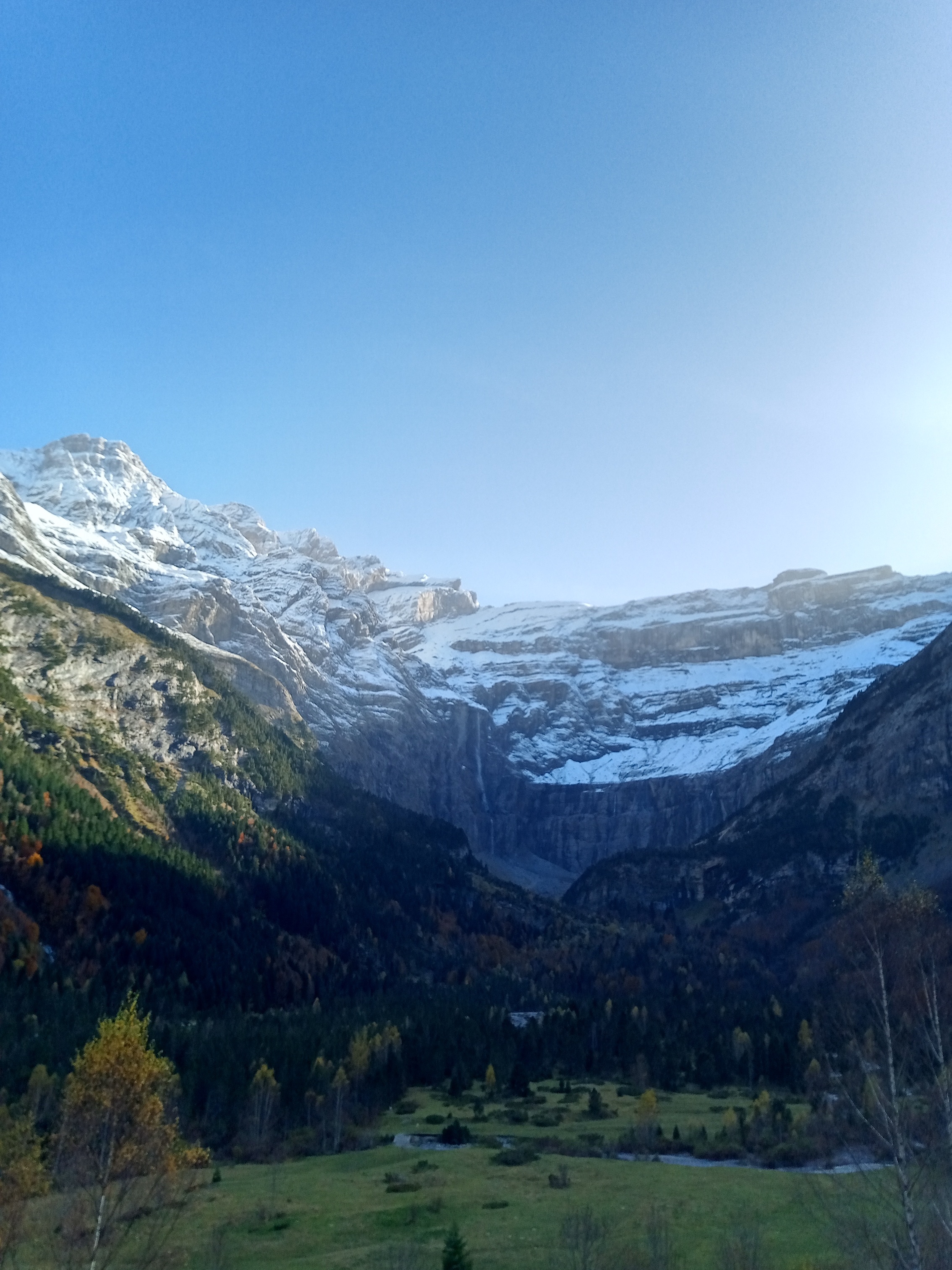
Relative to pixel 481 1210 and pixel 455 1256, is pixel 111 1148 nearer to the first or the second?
pixel 455 1256

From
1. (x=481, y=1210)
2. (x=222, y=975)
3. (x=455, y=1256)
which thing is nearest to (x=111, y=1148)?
(x=455, y=1256)

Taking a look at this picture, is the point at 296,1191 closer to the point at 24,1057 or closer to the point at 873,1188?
the point at 873,1188

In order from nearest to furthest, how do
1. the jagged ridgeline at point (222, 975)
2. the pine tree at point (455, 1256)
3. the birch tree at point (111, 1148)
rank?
the birch tree at point (111, 1148)
the pine tree at point (455, 1256)
the jagged ridgeline at point (222, 975)

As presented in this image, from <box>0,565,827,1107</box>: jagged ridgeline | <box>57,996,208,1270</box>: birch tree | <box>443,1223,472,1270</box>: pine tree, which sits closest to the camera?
<box>57,996,208,1270</box>: birch tree

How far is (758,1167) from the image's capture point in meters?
64.8

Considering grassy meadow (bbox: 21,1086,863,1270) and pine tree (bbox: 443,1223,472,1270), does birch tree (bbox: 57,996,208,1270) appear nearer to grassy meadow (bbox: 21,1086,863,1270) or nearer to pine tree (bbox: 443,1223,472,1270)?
grassy meadow (bbox: 21,1086,863,1270)

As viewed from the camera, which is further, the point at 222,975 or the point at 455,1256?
the point at 222,975

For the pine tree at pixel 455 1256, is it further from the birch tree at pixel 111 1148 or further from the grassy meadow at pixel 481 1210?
the birch tree at pixel 111 1148

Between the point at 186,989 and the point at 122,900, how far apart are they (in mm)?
22151

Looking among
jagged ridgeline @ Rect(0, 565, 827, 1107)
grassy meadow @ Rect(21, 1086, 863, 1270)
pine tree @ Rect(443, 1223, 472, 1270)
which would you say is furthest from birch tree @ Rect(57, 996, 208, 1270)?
jagged ridgeline @ Rect(0, 565, 827, 1107)

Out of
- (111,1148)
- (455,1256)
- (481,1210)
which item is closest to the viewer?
(111,1148)

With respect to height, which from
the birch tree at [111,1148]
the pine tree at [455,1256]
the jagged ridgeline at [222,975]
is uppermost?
the birch tree at [111,1148]

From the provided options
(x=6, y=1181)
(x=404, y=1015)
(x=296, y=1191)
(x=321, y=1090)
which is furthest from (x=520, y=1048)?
(x=6, y=1181)

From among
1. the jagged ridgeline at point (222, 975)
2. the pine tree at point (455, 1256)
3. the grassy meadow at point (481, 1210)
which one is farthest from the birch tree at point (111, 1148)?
the jagged ridgeline at point (222, 975)
